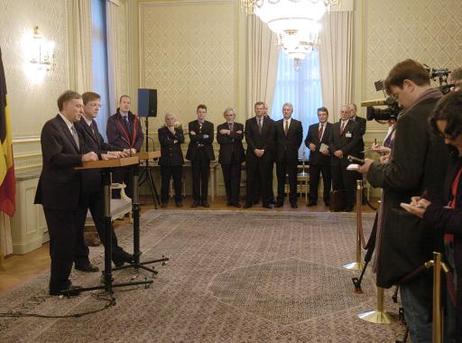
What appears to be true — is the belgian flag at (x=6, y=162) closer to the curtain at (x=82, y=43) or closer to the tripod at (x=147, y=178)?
the curtain at (x=82, y=43)

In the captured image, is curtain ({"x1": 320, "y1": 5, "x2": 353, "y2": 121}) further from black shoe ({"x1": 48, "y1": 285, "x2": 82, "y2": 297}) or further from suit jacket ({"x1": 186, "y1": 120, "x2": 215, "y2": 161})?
black shoe ({"x1": 48, "y1": 285, "x2": 82, "y2": 297})

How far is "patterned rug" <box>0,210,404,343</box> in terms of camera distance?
129 inches

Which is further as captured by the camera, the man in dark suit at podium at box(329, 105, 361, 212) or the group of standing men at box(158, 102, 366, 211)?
the group of standing men at box(158, 102, 366, 211)

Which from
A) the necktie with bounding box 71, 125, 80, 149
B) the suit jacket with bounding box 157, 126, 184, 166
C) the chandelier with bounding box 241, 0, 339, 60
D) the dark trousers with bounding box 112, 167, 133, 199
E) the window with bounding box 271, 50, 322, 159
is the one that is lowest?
the dark trousers with bounding box 112, 167, 133, 199

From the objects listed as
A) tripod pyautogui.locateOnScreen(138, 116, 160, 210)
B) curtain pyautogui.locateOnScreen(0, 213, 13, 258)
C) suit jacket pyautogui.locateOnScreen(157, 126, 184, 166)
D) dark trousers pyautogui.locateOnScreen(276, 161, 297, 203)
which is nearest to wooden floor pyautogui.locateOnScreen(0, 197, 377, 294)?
curtain pyautogui.locateOnScreen(0, 213, 13, 258)

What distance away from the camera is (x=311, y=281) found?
4340 millimetres

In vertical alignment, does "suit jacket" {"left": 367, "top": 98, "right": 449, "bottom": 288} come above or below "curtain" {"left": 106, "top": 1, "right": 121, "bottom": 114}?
below

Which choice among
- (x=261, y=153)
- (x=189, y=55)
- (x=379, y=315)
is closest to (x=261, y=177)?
(x=261, y=153)

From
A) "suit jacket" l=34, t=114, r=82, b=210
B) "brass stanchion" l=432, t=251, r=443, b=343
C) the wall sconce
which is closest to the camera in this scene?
"brass stanchion" l=432, t=251, r=443, b=343

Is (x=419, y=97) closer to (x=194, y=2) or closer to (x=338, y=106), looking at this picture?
(x=338, y=106)

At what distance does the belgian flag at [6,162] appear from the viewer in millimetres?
4930

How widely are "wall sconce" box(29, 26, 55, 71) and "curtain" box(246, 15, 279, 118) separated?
391cm

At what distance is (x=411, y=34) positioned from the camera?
903 centimetres

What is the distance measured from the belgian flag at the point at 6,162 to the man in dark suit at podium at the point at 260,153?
3.94m
